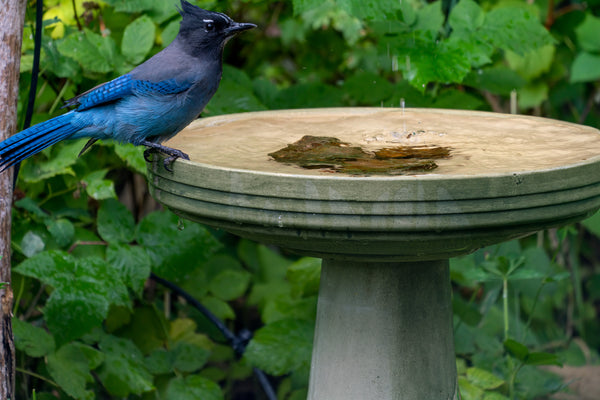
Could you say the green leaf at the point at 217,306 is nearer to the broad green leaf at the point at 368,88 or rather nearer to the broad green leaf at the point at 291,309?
the broad green leaf at the point at 291,309

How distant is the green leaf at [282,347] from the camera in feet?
9.17

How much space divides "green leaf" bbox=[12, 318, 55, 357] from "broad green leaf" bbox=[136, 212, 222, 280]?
0.44 meters

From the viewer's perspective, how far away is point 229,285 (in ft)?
11.1

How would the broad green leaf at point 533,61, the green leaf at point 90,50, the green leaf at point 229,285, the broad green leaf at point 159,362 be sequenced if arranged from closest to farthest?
the green leaf at point 90,50 → the broad green leaf at point 159,362 → the green leaf at point 229,285 → the broad green leaf at point 533,61

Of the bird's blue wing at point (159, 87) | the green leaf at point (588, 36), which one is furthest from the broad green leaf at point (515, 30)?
the bird's blue wing at point (159, 87)

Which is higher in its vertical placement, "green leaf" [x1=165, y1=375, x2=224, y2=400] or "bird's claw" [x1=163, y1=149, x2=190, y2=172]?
"bird's claw" [x1=163, y1=149, x2=190, y2=172]

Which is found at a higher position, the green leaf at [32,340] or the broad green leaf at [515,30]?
the broad green leaf at [515,30]

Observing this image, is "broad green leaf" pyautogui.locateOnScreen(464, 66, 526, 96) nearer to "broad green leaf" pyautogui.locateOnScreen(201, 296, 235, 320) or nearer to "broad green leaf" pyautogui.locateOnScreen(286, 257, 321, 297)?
"broad green leaf" pyautogui.locateOnScreen(286, 257, 321, 297)

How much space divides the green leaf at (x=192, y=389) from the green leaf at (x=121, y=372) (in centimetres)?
11

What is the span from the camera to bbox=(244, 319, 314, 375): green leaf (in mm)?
2795

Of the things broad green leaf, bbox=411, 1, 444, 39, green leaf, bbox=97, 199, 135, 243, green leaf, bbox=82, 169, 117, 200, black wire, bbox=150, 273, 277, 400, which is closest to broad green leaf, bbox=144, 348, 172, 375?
black wire, bbox=150, 273, 277, 400

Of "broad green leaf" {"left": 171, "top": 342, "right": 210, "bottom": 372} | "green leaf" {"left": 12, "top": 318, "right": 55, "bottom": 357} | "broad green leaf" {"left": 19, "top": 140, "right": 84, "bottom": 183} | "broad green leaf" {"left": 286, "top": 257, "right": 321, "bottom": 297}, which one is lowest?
"broad green leaf" {"left": 171, "top": 342, "right": 210, "bottom": 372}

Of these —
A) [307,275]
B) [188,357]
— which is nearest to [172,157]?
[307,275]

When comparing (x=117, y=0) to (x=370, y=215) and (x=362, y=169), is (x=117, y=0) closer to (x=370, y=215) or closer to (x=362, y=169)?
(x=362, y=169)
